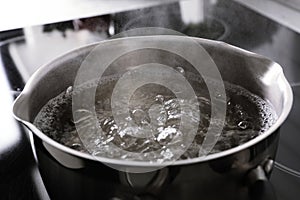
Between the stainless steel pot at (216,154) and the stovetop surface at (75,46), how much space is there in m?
0.04

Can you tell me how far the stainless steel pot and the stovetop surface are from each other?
42 mm

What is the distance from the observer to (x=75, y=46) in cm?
105

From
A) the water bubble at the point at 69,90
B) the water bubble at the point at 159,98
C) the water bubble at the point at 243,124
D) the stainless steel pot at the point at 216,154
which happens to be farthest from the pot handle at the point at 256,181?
the water bubble at the point at 69,90

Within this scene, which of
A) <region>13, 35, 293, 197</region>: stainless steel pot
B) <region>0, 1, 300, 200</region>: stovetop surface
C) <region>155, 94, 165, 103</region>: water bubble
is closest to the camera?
<region>13, 35, 293, 197</region>: stainless steel pot

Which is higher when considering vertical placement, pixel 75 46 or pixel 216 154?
pixel 216 154

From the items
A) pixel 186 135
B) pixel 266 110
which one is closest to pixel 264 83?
pixel 266 110

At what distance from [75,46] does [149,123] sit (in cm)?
51

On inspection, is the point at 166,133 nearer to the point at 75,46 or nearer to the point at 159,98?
the point at 159,98

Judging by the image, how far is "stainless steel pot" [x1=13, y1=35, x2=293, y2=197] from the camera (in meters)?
0.45

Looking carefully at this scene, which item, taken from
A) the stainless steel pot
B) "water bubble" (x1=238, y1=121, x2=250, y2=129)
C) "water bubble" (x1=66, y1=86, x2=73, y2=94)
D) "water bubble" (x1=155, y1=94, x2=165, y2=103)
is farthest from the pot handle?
"water bubble" (x1=66, y1=86, x2=73, y2=94)

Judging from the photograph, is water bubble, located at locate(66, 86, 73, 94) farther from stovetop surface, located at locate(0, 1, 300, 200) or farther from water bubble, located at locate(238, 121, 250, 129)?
water bubble, located at locate(238, 121, 250, 129)

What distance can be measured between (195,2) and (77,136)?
0.75 metres

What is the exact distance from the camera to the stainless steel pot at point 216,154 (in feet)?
1.49

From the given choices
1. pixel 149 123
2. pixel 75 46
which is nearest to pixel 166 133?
pixel 149 123
